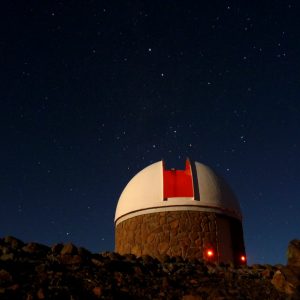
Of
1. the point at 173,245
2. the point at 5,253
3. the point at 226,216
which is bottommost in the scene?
the point at 5,253

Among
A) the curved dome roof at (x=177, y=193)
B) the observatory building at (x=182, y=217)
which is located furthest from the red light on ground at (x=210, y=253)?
the curved dome roof at (x=177, y=193)

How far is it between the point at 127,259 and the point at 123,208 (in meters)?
6.37

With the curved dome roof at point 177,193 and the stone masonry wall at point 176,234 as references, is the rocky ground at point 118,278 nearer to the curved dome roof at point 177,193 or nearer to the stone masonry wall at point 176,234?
the stone masonry wall at point 176,234

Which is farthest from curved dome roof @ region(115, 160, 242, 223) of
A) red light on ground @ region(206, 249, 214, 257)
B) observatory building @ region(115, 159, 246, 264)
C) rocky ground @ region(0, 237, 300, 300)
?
rocky ground @ region(0, 237, 300, 300)

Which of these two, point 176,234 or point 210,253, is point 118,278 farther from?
point 210,253

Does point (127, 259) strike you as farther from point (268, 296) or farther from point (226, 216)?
point (226, 216)

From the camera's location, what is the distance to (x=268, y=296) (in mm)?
6703

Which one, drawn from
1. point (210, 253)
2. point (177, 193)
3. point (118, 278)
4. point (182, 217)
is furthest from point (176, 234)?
point (118, 278)

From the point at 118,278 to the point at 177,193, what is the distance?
727 centimetres

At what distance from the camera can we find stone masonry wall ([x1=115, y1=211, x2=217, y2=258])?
495 inches

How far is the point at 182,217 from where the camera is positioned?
12758 millimetres

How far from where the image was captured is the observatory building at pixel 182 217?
499 inches

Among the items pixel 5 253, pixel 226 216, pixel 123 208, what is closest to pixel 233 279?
pixel 5 253

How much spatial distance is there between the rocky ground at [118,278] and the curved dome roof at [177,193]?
16.0 feet
